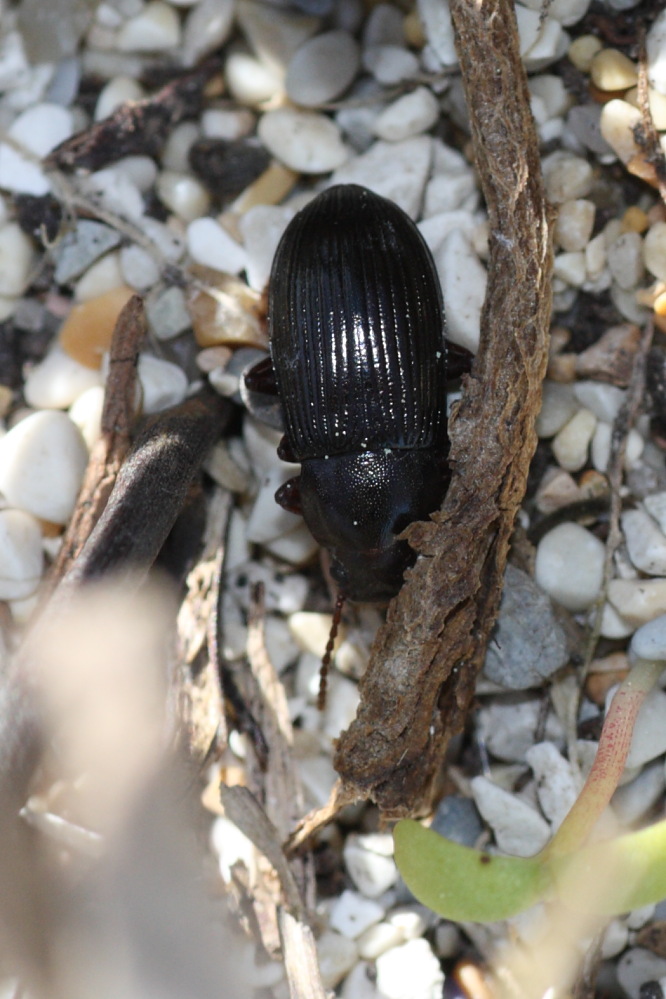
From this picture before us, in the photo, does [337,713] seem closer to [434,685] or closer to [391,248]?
[434,685]

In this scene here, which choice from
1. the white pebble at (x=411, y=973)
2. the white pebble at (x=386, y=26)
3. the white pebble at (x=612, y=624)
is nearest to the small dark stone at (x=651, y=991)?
the white pebble at (x=411, y=973)

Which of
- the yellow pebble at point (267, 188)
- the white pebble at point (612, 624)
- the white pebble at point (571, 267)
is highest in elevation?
the yellow pebble at point (267, 188)

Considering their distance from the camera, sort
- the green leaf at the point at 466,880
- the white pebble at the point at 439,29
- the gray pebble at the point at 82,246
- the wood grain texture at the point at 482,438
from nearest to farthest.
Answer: the green leaf at the point at 466,880, the wood grain texture at the point at 482,438, the white pebble at the point at 439,29, the gray pebble at the point at 82,246

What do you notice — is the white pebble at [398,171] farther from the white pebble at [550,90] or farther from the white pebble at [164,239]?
the white pebble at [164,239]

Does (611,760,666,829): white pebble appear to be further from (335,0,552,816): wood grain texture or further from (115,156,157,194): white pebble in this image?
(115,156,157,194): white pebble

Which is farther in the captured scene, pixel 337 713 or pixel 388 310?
pixel 337 713

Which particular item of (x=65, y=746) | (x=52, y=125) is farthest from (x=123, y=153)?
(x=65, y=746)
